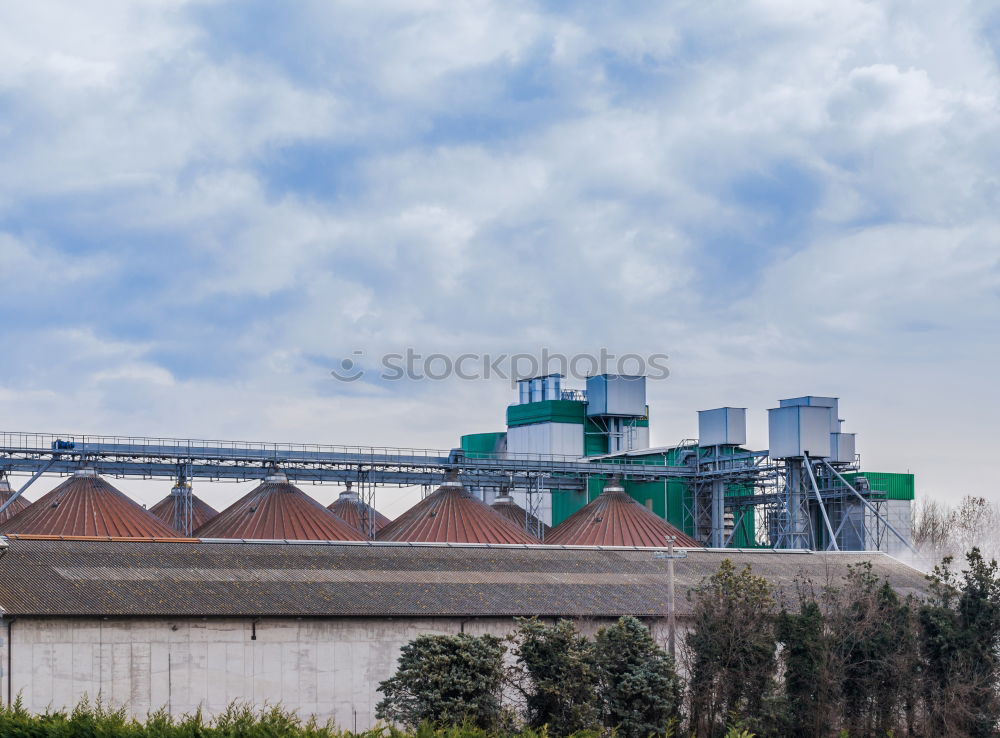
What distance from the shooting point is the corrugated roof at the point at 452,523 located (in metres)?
71.7

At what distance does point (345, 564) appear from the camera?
5116cm

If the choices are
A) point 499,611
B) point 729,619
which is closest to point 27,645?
point 499,611

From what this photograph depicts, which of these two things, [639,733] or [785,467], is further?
[785,467]

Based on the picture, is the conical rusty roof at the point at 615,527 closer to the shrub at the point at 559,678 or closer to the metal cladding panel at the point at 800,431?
the metal cladding panel at the point at 800,431

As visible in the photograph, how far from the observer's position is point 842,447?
262 ft

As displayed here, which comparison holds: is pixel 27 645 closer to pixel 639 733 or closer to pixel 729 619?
pixel 639 733

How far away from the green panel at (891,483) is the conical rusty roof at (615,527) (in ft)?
36.3

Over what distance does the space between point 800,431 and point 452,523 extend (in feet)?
65.9

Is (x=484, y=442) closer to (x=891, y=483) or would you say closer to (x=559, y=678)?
(x=891, y=483)

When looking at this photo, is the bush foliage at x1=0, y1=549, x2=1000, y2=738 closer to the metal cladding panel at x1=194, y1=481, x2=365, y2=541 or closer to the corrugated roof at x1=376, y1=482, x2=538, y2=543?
the metal cladding panel at x1=194, y1=481, x2=365, y2=541

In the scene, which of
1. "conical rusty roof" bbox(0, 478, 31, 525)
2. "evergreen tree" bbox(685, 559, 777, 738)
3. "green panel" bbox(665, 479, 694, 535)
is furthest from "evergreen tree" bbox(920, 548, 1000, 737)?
"conical rusty roof" bbox(0, 478, 31, 525)

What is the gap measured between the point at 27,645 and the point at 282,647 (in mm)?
7742

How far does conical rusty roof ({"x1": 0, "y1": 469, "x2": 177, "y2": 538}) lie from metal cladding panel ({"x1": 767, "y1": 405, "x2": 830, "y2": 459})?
3334 centimetres

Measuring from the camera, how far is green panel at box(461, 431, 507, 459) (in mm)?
102500
